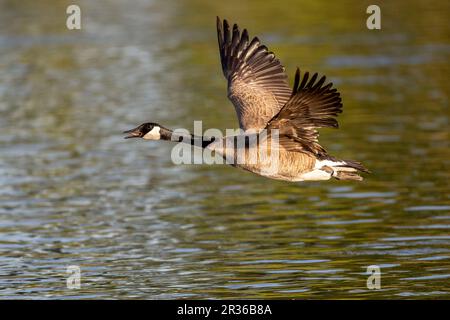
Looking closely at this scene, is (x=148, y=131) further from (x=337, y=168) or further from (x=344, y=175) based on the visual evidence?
(x=344, y=175)

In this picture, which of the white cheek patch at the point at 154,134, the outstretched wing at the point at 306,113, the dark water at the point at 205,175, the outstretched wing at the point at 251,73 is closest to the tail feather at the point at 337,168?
the outstretched wing at the point at 306,113

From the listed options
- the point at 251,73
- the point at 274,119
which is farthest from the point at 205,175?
the point at 274,119

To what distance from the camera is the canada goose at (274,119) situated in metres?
13.1

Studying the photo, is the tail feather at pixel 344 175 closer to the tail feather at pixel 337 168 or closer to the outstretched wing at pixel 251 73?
the tail feather at pixel 337 168

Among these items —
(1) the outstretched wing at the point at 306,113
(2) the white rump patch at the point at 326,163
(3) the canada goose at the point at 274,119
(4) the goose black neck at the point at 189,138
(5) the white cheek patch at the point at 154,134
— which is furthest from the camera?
(5) the white cheek patch at the point at 154,134

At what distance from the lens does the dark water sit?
15164 mm

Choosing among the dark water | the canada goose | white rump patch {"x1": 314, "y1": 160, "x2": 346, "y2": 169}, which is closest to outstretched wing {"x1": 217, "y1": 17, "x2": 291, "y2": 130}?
Answer: the canada goose

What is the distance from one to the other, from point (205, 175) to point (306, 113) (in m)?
9.37

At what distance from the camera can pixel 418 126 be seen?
82.4 ft

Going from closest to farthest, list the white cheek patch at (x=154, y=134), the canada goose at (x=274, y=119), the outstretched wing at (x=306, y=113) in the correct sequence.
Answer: the outstretched wing at (x=306, y=113)
the canada goose at (x=274, y=119)
the white cheek patch at (x=154, y=134)

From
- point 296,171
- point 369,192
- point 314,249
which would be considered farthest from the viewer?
point 369,192
